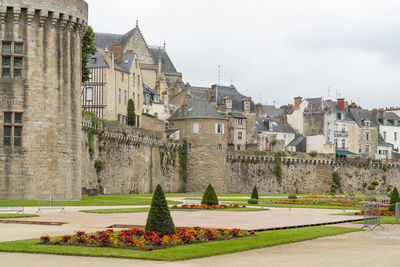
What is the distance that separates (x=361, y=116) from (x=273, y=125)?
1536cm

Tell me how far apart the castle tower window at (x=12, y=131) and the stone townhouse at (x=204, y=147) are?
1400 inches

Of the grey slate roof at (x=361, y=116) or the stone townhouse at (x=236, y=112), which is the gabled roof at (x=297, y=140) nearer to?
the stone townhouse at (x=236, y=112)

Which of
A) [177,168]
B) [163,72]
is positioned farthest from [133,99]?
[163,72]

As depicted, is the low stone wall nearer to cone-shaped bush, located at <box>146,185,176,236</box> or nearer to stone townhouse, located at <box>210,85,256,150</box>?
stone townhouse, located at <box>210,85,256,150</box>

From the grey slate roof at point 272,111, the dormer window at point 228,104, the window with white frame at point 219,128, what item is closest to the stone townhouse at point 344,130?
the dormer window at point 228,104

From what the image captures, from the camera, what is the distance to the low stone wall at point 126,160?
180 feet

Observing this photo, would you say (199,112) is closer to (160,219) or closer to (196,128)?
(196,128)

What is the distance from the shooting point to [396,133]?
116 metres

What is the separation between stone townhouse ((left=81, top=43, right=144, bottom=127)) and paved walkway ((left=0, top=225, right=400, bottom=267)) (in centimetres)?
5524

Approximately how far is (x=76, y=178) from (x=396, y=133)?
275 ft

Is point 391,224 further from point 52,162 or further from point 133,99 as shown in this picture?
point 133,99

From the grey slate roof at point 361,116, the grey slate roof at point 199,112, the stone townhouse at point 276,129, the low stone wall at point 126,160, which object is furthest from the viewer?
the grey slate roof at point 361,116

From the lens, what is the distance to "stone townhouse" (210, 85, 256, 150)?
95.9 m

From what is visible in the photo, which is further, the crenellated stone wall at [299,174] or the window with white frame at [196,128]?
the crenellated stone wall at [299,174]
